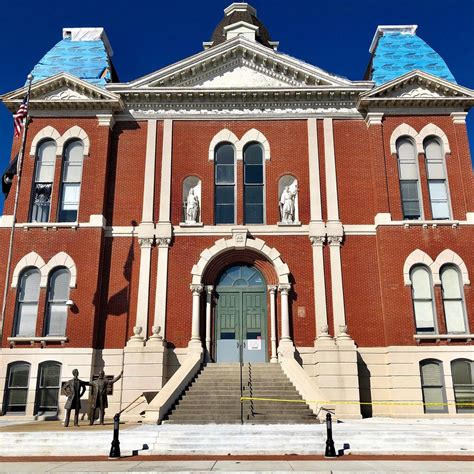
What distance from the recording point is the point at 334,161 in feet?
72.6

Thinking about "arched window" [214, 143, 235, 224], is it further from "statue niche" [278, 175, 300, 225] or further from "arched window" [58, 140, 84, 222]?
"arched window" [58, 140, 84, 222]

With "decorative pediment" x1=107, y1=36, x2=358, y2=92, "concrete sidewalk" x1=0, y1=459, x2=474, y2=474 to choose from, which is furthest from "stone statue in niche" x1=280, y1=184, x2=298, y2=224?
"concrete sidewalk" x1=0, y1=459, x2=474, y2=474

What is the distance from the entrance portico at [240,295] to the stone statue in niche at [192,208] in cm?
146

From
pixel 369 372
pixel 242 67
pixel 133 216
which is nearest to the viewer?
pixel 369 372

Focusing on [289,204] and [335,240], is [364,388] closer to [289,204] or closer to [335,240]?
[335,240]

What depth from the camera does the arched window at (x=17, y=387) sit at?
1917 centimetres

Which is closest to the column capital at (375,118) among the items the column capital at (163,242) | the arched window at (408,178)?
the arched window at (408,178)

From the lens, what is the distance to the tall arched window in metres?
19.7

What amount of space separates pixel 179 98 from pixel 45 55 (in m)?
6.79

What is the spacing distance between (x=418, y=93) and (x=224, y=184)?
877cm

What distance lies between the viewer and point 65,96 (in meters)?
22.3

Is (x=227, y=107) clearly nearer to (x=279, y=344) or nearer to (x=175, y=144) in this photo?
(x=175, y=144)

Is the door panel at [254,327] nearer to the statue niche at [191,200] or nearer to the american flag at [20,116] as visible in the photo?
the statue niche at [191,200]

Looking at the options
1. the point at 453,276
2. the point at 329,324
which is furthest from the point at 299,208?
the point at 453,276
